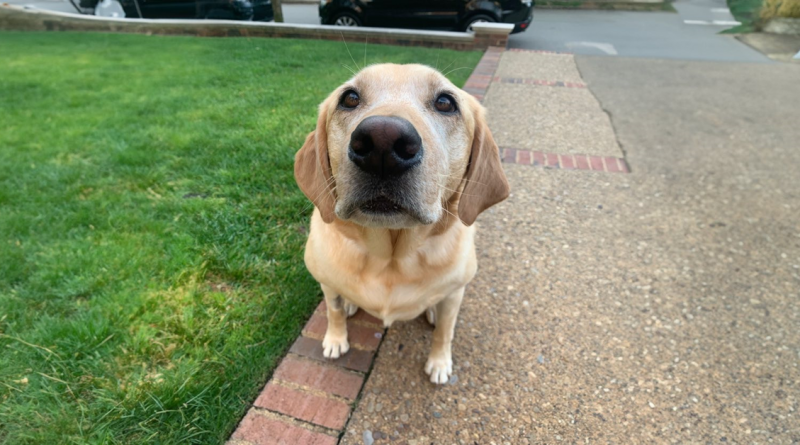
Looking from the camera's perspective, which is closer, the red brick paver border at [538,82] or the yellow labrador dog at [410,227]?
the yellow labrador dog at [410,227]

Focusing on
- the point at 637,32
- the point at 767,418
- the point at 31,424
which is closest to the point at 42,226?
the point at 31,424

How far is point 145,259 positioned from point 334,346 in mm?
1473

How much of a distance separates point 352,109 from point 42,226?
2.70 meters

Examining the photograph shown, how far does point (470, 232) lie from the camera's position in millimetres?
2143

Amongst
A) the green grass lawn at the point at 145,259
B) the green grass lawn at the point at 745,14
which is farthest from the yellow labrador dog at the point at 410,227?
the green grass lawn at the point at 745,14

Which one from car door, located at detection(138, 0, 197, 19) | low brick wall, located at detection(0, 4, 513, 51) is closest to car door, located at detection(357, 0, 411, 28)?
low brick wall, located at detection(0, 4, 513, 51)

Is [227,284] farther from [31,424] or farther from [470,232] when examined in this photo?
[470,232]

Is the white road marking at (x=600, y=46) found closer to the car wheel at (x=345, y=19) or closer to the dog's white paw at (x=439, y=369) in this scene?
the car wheel at (x=345, y=19)

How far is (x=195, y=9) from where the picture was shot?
11141 mm

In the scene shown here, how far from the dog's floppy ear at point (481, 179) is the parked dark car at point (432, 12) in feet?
29.4

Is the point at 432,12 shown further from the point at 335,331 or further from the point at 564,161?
the point at 335,331

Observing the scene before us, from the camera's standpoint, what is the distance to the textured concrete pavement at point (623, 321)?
6.48ft

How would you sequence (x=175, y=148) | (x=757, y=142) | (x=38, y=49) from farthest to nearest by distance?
(x=38, y=49) → (x=757, y=142) → (x=175, y=148)

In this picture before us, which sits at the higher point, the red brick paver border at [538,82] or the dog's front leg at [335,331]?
the red brick paver border at [538,82]
